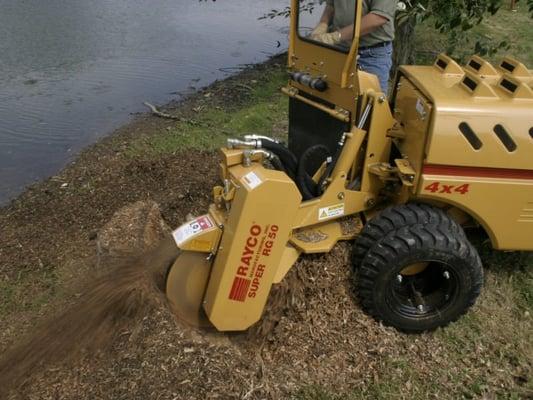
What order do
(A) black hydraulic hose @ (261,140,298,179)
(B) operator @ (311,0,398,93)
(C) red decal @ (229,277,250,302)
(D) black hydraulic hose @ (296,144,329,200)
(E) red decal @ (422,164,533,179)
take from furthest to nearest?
(B) operator @ (311,0,398,93) < (D) black hydraulic hose @ (296,144,329,200) < (A) black hydraulic hose @ (261,140,298,179) < (E) red decal @ (422,164,533,179) < (C) red decal @ (229,277,250,302)

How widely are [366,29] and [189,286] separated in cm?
203

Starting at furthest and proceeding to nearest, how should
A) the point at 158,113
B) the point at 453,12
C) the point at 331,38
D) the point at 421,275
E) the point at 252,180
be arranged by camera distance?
the point at 158,113
the point at 453,12
the point at 331,38
the point at 421,275
the point at 252,180

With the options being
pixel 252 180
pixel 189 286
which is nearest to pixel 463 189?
pixel 252 180

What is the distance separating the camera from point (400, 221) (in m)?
3.19

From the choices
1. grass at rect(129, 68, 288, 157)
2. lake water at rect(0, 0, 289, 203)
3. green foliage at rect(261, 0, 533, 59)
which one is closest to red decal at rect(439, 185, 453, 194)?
green foliage at rect(261, 0, 533, 59)

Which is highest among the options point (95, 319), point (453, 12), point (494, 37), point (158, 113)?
point (453, 12)

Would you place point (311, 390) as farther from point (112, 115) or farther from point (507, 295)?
point (112, 115)

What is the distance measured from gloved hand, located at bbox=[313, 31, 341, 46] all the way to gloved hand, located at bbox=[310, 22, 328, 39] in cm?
9

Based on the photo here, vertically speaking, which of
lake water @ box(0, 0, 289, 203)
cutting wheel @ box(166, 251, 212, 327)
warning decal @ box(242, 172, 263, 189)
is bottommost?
lake water @ box(0, 0, 289, 203)

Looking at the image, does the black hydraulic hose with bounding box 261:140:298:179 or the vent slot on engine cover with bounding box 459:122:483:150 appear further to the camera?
the black hydraulic hose with bounding box 261:140:298:179

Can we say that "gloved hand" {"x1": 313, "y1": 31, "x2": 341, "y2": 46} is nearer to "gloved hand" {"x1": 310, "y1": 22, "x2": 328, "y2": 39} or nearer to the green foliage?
"gloved hand" {"x1": 310, "y1": 22, "x2": 328, "y2": 39}

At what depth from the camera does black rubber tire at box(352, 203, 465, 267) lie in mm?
3186

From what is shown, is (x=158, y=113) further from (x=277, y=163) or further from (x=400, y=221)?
(x=400, y=221)

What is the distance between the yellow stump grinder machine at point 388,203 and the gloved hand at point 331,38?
7 centimetres
